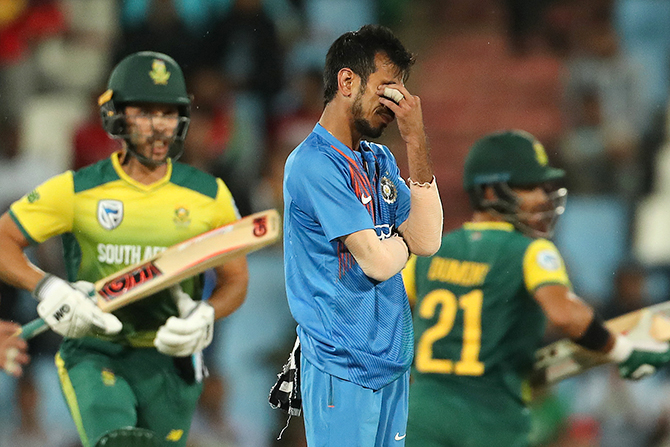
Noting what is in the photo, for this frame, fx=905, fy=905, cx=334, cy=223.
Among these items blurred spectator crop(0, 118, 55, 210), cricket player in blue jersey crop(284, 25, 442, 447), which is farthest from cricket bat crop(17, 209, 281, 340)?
blurred spectator crop(0, 118, 55, 210)

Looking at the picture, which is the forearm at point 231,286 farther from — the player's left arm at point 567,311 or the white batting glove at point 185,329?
the player's left arm at point 567,311

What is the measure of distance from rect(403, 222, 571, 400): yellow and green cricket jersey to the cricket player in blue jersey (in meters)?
1.09

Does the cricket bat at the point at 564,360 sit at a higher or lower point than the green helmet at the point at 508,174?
lower

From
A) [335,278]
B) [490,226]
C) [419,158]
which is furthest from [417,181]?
[490,226]

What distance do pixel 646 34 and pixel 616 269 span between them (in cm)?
192

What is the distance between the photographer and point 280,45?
663 cm

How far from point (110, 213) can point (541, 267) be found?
165cm

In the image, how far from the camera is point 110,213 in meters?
3.44

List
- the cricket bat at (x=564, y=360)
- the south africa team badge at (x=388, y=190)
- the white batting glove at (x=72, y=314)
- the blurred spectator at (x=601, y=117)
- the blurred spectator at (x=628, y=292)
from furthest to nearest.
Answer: the blurred spectator at (x=601, y=117) < the blurred spectator at (x=628, y=292) < the cricket bat at (x=564, y=360) < the white batting glove at (x=72, y=314) < the south africa team badge at (x=388, y=190)

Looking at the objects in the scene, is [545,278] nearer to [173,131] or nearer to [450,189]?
[173,131]

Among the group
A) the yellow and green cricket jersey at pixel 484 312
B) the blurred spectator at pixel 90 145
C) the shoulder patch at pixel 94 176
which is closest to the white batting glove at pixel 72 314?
the shoulder patch at pixel 94 176

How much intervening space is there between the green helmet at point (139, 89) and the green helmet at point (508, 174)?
123 cm

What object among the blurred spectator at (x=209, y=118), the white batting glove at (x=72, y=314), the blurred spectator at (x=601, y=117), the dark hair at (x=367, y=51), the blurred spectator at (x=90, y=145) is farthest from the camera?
the blurred spectator at (x=601, y=117)

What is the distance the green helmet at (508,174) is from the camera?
3717mm
